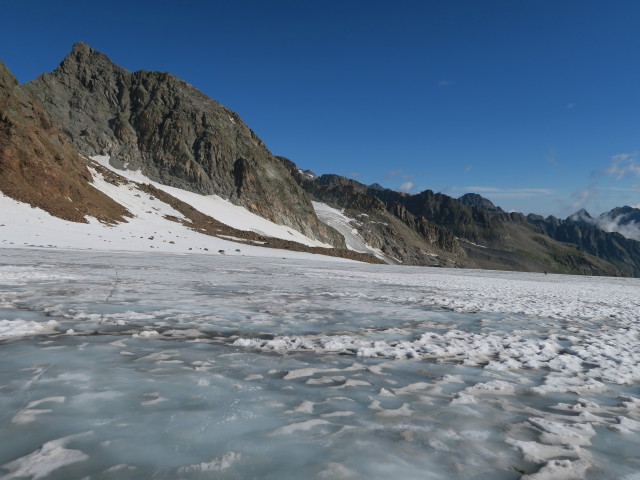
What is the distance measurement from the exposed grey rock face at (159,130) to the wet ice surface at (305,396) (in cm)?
8658

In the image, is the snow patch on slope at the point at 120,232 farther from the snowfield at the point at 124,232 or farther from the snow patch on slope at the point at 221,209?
the snow patch on slope at the point at 221,209

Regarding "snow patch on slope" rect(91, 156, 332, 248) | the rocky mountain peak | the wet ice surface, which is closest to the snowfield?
"snow patch on slope" rect(91, 156, 332, 248)

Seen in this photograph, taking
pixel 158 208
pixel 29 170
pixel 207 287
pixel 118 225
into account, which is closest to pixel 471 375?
Answer: pixel 207 287

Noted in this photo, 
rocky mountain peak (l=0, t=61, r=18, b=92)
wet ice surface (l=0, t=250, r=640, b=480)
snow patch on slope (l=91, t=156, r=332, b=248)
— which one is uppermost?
rocky mountain peak (l=0, t=61, r=18, b=92)

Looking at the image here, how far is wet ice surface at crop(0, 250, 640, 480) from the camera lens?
8.81 feet

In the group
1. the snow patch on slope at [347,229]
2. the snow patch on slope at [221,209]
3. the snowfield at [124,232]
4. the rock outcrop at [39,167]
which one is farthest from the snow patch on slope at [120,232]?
the snow patch on slope at [347,229]

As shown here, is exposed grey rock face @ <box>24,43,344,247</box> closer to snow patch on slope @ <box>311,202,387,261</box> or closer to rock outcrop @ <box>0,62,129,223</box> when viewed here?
snow patch on slope @ <box>311,202,387,261</box>

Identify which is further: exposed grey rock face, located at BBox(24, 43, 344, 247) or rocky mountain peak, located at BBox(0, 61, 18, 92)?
exposed grey rock face, located at BBox(24, 43, 344, 247)

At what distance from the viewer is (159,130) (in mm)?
92562

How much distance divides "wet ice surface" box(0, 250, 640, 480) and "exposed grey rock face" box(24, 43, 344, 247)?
284ft

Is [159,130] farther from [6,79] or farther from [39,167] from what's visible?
[39,167]

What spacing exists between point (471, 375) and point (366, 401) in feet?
5.39

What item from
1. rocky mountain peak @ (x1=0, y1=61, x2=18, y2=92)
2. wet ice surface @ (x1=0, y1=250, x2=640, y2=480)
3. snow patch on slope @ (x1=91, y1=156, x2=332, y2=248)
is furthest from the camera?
snow patch on slope @ (x1=91, y1=156, x2=332, y2=248)

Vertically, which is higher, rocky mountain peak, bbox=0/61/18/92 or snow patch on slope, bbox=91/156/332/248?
rocky mountain peak, bbox=0/61/18/92
